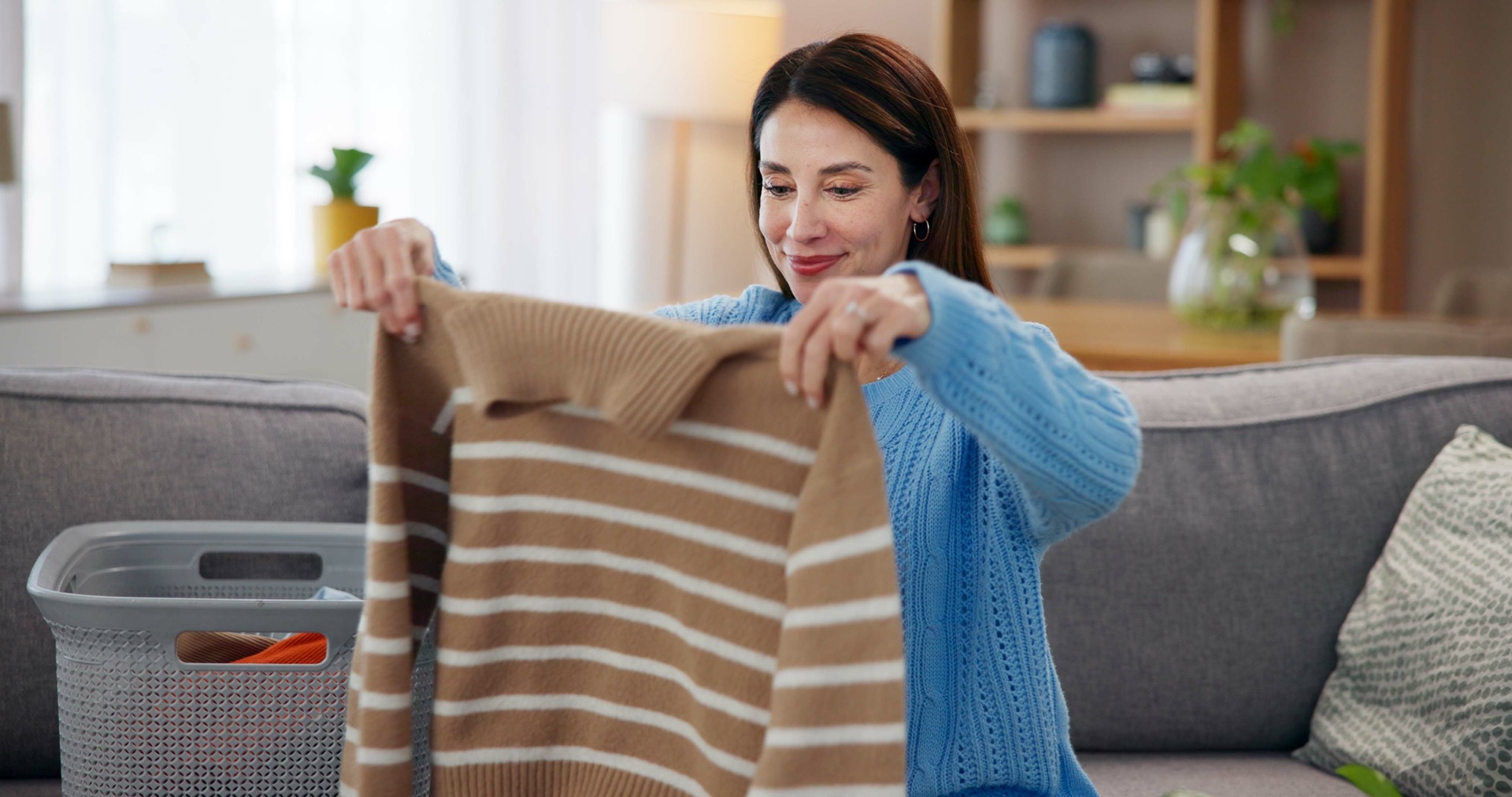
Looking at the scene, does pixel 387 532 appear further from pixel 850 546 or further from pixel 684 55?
pixel 684 55

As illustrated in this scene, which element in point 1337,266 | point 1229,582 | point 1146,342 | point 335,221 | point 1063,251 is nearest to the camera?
point 1229,582

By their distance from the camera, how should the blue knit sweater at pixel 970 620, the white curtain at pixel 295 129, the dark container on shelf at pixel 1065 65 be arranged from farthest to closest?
1. the dark container on shelf at pixel 1065 65
2. the white curtain at pixel 295 129
3. the blue knit sweater at pixel 970 620

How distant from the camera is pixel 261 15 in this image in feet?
12.4

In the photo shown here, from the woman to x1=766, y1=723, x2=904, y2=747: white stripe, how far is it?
0.21m

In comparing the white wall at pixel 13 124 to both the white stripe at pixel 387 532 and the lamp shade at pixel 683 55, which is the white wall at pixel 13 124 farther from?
the white stripe at pixel 387 532

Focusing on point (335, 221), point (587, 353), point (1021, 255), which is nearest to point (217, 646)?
point (587, 353)

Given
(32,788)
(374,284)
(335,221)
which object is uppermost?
(335,221)

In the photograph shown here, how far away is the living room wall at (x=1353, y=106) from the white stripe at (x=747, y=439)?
3896 millimetres

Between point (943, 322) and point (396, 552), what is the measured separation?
432 millimetres

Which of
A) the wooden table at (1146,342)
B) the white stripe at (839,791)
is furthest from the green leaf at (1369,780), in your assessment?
the wooden table at (1146,342)

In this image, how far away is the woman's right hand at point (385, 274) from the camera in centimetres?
104

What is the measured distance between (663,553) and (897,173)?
1.75 feet

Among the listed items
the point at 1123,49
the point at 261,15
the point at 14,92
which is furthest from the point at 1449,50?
Result: the point at 14,92

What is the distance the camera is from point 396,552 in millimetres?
1021
